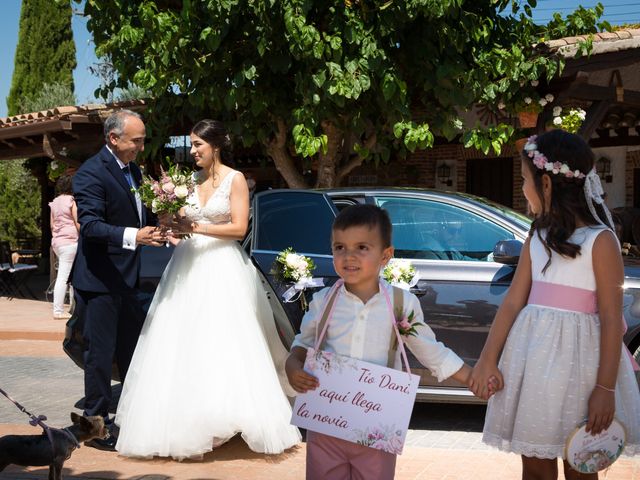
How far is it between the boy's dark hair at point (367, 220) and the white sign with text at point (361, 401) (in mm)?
438

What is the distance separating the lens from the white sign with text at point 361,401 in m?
2.82

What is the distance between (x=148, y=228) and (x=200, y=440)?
125 centimetres

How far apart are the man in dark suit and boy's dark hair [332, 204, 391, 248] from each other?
90.8 inches

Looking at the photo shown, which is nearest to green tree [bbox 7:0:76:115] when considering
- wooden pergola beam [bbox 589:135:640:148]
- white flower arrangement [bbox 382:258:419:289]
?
wooden pergola beam [bbox 589:135:640:148]

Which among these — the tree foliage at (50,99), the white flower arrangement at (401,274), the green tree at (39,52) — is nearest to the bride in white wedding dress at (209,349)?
the white flower arrangement at (401,274)

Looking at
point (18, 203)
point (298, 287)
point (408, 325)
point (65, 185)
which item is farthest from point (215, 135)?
point (18, 203)

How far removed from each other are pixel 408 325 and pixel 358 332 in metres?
0.18

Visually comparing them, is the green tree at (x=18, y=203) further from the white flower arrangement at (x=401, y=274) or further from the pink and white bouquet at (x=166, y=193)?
the white flower arrangement at (x=401, y=274)

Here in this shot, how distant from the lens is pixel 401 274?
5.41m

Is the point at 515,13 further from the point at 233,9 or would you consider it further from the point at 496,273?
the point at 496,273

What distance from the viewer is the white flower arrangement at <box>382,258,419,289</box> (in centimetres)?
538

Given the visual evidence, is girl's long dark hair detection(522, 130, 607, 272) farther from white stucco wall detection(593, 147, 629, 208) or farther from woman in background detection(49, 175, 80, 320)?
white stucco wall detection(593, 147, 629, 208)

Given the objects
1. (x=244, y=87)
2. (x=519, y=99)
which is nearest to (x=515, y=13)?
(x=519, y=99)

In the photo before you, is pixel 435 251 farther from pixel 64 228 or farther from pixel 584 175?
pixel 64 228
